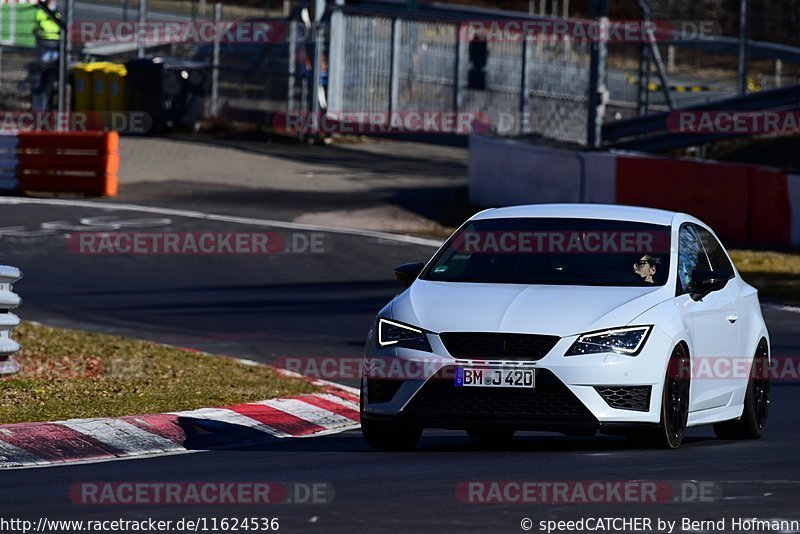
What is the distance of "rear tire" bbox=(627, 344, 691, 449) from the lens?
352 inches

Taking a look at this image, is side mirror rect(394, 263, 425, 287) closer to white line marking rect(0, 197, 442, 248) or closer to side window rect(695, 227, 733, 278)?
side window rect(695, 227, 733, 278)

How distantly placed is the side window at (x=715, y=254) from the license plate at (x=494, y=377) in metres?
2.25

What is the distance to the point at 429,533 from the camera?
250 inches

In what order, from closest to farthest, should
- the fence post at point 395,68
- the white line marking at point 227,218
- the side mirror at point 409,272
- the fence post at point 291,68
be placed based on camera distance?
the side mirror at point 409,272, the white line marking at point 227,218, the fence post at point 291,68, the fence post at point 395,68

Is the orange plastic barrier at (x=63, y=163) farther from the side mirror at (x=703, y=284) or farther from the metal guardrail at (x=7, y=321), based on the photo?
the side mirror at (x=703, y=284)

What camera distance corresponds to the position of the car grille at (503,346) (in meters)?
8.70

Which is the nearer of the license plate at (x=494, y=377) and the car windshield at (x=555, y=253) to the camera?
the license plate at (x=494, y=377)

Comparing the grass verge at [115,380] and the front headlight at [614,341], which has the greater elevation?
the front headlight at [614,341]

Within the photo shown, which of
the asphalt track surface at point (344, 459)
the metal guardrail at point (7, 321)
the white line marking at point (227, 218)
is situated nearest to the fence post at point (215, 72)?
the white line marking at point (227, 218)

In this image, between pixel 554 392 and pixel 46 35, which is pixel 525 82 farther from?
pixel 554 392

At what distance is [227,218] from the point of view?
2488 centimetres

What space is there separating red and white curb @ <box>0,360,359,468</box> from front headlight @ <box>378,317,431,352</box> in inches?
66.5

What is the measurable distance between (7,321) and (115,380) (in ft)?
4.01

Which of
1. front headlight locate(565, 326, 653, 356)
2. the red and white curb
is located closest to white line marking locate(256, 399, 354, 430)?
the red and white curb
